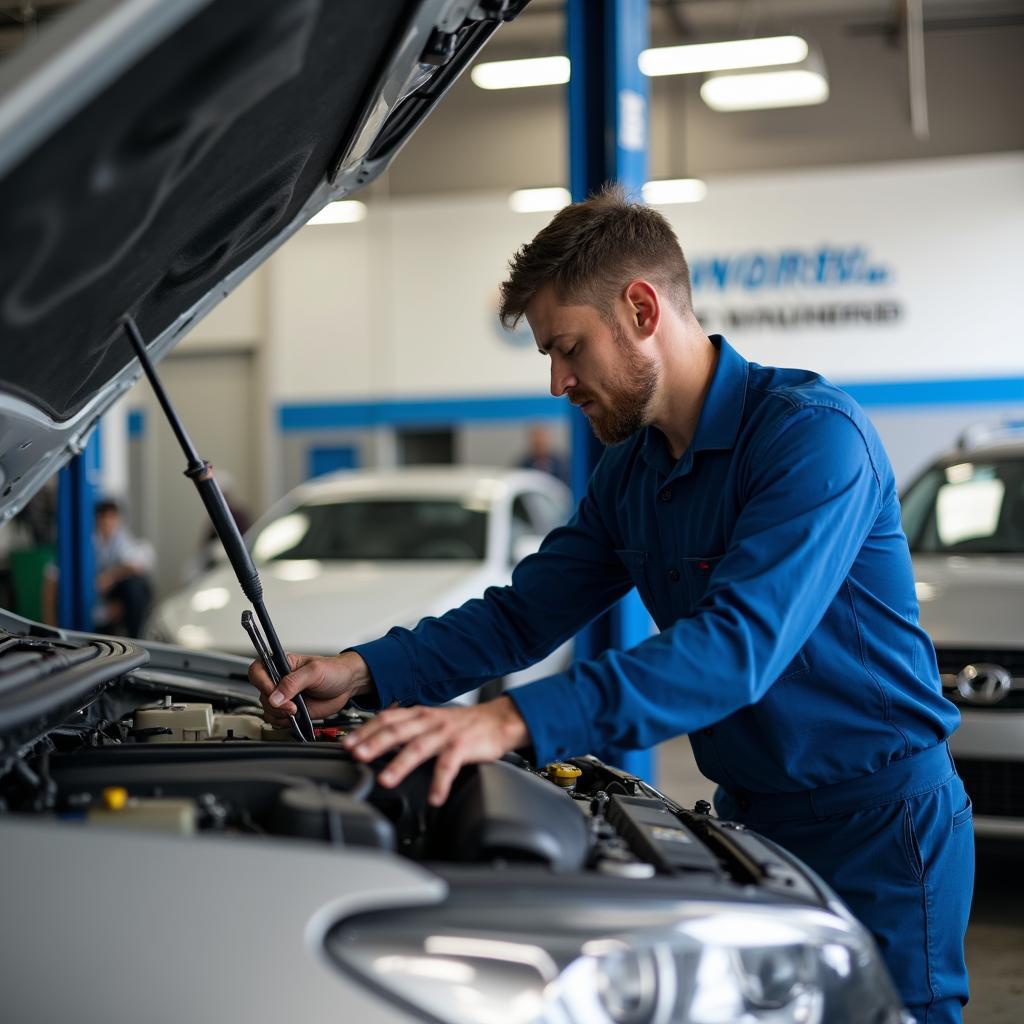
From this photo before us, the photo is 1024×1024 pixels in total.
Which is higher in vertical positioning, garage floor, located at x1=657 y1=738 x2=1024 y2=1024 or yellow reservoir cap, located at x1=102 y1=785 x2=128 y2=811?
yellow reservoir cap, located at x1=102 y1=785 x2=128 y2=811

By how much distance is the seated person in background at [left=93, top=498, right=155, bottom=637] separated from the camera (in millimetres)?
8562

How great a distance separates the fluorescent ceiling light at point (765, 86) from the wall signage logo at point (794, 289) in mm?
2437

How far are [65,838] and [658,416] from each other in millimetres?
1047

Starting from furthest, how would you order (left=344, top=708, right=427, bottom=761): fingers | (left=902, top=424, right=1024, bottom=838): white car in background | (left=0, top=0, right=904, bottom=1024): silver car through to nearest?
(left=902, top=424, right=1024, bottom=838): white car in background
(left=344, top=708, right=427, bottom=761): fingers
(left=0, top=0, right=904, bottom=1024): silver car

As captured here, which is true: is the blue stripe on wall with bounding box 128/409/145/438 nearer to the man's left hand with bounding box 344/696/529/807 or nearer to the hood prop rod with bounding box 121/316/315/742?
the hood prop rod with bounding box 121/316/315/742

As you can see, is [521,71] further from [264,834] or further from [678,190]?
[264,834]

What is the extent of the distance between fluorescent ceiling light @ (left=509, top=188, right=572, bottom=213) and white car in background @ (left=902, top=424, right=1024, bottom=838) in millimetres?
7699

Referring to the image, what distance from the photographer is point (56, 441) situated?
2.03 metres

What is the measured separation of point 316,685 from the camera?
197 cm

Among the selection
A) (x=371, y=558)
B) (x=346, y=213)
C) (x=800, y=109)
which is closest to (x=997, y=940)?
(x=371, y=558)

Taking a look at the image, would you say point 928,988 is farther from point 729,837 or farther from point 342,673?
point 342,673

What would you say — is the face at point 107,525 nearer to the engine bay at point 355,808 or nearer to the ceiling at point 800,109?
the ceiling at point 800,109

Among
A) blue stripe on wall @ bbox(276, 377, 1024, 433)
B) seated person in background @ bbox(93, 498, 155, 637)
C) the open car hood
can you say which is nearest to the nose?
the open car hood

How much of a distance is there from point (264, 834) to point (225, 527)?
0.56 meters
